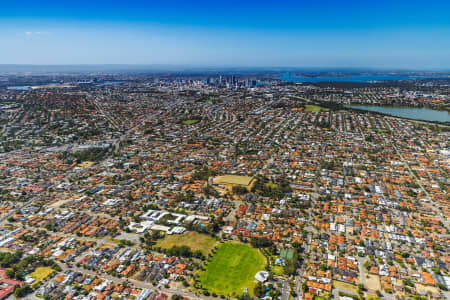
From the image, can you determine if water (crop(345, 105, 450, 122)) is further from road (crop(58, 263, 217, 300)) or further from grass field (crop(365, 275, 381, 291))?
road (crop(58, 263, 217, 300))

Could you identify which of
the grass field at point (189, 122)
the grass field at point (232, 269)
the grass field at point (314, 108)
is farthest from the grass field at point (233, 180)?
the grass field at point (314, 108)

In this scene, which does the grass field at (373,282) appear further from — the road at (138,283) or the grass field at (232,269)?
the road at (138,283)

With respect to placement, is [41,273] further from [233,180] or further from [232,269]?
[233,180]

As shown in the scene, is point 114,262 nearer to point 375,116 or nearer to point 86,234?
point 86,234

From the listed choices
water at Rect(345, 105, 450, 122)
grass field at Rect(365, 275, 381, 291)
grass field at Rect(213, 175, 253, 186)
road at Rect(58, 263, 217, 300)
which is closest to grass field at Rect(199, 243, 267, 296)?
road at Rect(58, 263, 217, 300)

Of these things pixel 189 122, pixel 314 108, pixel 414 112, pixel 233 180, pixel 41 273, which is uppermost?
pixel 314 108

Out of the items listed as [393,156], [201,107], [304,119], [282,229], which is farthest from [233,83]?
[282,229]

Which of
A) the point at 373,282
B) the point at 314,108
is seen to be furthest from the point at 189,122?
the point at 373,282

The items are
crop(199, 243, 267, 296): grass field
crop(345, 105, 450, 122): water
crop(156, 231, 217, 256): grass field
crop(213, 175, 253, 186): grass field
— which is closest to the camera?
crop(199, 243, 267, 296): grass field
